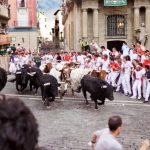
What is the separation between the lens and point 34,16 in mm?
64750

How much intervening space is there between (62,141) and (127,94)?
32.2ft

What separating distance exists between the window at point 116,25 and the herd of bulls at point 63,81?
23.5 m

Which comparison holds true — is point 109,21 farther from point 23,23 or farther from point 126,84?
point 126,84

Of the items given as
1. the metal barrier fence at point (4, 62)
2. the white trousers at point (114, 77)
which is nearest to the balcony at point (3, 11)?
the metal barrier fence at point (4, 62)

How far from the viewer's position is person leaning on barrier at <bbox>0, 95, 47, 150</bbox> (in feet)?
7.88

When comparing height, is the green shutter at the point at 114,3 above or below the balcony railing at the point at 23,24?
above

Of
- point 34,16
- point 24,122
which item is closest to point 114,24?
point 34,16

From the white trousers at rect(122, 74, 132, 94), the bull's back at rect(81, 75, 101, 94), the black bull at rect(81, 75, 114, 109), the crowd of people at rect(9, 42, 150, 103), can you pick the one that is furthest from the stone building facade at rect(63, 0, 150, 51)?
the black bull at rect(81, 75, 114, 109)

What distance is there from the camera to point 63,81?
19.2 meters

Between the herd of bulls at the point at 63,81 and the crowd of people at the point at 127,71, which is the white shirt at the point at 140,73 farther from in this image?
the herd of bulls at the point at 63,81

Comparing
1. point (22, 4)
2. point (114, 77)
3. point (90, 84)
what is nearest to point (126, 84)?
point (114, 77)

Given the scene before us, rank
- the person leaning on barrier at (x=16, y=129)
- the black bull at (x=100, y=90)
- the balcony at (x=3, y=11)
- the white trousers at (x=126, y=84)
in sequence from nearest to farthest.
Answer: the person leaning on barrier at (x=16, y=129) < the black bull at (x=100, y=90) < the white trousers at (x=126, y=84) < the balcony at (x=3, y=11)

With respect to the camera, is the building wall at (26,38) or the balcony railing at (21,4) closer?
the building wall at (26,38)

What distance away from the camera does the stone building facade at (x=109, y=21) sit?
42.7 meters
